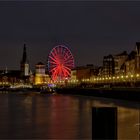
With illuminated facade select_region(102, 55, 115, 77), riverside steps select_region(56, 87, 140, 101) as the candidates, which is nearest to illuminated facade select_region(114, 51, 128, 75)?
illuminated facade select_region(102, 55, 115, 77)

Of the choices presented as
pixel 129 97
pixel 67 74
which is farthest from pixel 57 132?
pixel 67 74

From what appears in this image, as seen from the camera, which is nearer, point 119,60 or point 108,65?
point 119,60

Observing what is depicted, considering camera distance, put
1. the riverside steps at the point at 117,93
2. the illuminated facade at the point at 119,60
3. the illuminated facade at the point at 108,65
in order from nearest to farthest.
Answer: the riverside steps at the point at 117,93 → the illuminated facade at the point at 119,60 → the illuminated facade at the point at 108,65

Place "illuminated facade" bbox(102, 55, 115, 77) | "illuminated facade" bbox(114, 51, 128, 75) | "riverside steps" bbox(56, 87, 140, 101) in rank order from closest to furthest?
"riverside steps" bbox(56, 87, 140, 101)
"illuminated facade" bbox(114, 51, 128, 75)
"illuminated facade" bbox(102, 55, 115, 77)

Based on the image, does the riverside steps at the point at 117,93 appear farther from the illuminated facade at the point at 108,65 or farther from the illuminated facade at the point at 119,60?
the illuminated facade at the point at 108,65

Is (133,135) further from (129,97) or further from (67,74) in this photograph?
(67,74)

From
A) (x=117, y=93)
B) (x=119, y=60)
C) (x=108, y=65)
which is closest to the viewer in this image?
(x=117, y=93)

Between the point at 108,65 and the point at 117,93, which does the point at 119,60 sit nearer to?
the point at 108,65

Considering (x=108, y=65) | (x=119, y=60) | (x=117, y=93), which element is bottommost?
(x=117, y=93)

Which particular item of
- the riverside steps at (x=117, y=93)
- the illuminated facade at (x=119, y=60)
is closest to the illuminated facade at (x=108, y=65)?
the illuminated facade at (x=119, y=60)

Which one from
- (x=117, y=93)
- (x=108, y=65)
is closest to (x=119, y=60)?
(x=108, y=65)

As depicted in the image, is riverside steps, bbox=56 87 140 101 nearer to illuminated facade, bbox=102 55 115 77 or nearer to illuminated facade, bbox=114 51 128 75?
illuminated facade, bbox=114 51 128 75

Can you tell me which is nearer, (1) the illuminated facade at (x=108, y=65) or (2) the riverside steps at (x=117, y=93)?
(2) the riverside steps at (x=117, y=93)

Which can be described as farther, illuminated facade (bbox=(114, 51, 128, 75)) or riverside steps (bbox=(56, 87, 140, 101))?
illuminated facade (bbox=(114, 51, 128, 75))
